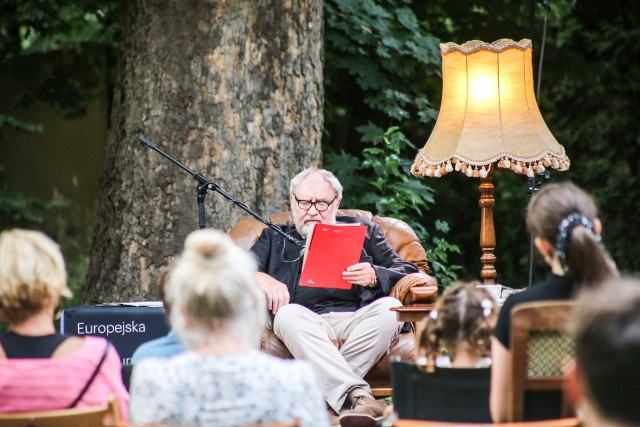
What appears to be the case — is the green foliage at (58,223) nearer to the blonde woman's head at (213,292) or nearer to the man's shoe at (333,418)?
the man's shoe at (333,418)

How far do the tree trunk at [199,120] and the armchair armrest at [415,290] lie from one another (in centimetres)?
133

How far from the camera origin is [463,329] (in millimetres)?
2740

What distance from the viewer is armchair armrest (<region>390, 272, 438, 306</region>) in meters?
4.84

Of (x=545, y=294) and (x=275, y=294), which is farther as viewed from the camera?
(x=275, y=294)

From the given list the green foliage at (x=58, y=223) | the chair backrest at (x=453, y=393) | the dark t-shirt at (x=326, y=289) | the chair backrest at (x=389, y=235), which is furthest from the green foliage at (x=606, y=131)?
the chair backrest at (x=453, y=393)

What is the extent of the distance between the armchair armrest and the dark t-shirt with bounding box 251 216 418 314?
85 millimetres

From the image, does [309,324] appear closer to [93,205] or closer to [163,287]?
[163,287]

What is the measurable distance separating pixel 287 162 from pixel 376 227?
908 mm

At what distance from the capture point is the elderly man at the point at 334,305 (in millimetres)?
4613

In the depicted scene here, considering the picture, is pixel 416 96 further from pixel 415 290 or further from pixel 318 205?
pixel 415 290

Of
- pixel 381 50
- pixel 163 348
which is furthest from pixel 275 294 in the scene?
pixel 381 50

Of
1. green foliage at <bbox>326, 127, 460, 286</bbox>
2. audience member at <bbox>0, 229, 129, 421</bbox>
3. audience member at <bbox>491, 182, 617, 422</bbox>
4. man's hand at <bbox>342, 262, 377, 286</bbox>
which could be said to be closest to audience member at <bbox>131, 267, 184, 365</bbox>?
audience member at <bbox>0, 229, 129, 421</bbox>

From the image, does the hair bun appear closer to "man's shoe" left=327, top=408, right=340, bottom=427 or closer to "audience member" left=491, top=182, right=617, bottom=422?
"audience member" left=491, top=182, right=617, bottom=422

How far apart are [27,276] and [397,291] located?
2.77m
